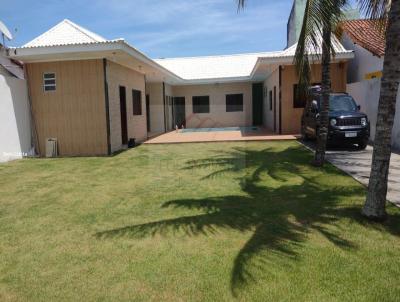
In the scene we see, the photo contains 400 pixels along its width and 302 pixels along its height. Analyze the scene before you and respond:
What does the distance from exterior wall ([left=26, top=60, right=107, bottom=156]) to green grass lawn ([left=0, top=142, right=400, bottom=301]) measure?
16.8ft

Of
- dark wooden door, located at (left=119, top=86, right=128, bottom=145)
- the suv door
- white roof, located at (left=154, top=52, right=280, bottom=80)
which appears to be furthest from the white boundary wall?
white roof, located at (left=154, top=52, right=280, bottom=80)

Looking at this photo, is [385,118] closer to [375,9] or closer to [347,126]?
[375,9]

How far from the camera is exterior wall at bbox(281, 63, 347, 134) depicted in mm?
17016

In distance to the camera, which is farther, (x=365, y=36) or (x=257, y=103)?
(x=257, y=103)

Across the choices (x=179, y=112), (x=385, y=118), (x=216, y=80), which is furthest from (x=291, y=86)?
(x=385, y=118)

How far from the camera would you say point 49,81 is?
534 inches

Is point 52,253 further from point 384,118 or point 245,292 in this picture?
point 384,118

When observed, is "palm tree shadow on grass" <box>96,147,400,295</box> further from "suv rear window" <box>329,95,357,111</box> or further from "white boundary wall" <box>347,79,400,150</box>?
"white boundary wall" <box>347,79,400,150</box>

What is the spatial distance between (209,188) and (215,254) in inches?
127

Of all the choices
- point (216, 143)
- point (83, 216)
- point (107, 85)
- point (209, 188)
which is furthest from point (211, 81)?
point (83, 216)

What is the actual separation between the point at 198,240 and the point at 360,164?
20.7 feet

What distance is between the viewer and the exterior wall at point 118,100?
13773 millimetres

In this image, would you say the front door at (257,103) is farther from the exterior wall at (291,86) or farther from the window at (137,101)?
the window at (137,101)

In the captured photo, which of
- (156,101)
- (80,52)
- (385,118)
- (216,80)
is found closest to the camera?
(385,118)
